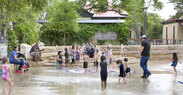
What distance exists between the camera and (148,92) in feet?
28.9

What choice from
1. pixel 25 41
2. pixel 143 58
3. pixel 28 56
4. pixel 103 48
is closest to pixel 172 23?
pixel 103 48

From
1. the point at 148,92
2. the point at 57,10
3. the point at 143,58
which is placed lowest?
the point at 148,92

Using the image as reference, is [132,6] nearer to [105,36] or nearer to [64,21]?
[105,36]

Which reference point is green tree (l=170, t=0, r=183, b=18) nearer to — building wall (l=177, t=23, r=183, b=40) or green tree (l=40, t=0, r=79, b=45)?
building wall (l=177, t=23, r=183, b=40)

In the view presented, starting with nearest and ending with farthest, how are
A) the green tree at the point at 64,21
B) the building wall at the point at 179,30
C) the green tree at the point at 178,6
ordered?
1. the green tree at the point at 64,21
2. the green tree at the point at 178,6
3. the building wall at the point at 179,30

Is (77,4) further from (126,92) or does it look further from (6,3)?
(126,92)

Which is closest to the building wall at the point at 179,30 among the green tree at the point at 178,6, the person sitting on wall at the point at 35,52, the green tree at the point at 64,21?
the green tree at the point at 178,6

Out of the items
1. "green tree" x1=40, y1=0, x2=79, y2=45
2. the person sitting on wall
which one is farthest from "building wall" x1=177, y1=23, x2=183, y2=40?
the person sitting on wall

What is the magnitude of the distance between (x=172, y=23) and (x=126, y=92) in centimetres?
3819

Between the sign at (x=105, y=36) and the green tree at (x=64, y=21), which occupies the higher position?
the green tree at (x=64, y=21)

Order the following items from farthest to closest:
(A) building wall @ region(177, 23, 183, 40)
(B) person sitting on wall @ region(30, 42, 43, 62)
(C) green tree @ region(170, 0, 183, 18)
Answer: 1. (A) building wall @ region(177, 23, 183, 40)
2. (C) green tree @ region(170, 0, 183, 18)
3. (B) person sitting on wall @ region(30, 42, 43, 62)

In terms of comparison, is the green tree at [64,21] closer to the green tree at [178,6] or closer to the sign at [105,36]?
the sign at [105,36]

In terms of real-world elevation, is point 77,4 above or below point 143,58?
above

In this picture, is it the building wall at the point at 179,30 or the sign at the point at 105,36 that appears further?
the building wall at the point at 179,30
